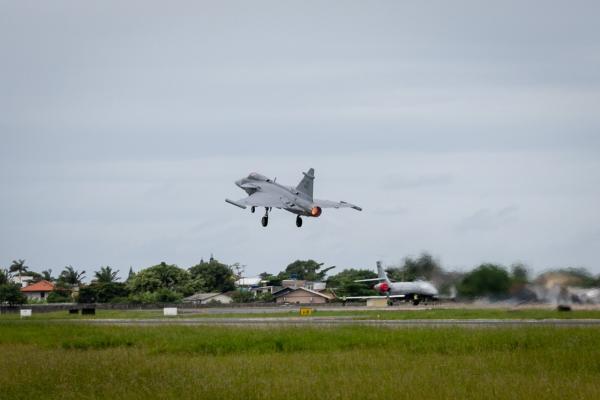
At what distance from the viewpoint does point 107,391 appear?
25828 mm

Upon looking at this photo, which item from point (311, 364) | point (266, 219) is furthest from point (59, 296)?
point (311, 364)

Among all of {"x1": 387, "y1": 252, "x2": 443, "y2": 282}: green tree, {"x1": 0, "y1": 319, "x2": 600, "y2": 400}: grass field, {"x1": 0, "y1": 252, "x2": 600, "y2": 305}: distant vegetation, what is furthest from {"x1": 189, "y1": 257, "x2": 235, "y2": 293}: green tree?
{"x1": 0, "y1": 319, "x2": 600, "y2": 400}: grass field

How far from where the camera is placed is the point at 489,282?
173 feet

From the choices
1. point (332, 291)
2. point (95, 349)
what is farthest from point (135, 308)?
point (95, 349)

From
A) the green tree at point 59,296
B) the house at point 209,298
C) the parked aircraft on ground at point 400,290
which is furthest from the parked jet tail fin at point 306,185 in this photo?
the green tree at point 59,296

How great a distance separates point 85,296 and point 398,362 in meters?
111

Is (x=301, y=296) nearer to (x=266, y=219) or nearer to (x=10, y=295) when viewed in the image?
(x=10, y=295)

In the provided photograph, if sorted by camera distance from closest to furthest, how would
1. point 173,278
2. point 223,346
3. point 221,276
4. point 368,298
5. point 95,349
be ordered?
point 223,346, point 95,349, point 368,298, point 173,278, point 221,276

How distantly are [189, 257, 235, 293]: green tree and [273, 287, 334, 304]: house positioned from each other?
93.5 feet

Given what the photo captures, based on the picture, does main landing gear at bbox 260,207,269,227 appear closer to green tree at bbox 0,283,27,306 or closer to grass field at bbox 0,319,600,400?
grass field at bbox 0,319,600,400

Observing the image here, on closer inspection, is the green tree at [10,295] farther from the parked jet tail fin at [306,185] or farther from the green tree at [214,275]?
the parked jet tail fin at [306,185]

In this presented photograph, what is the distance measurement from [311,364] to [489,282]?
24626 millimetres

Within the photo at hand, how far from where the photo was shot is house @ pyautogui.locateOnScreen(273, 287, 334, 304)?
428 ft

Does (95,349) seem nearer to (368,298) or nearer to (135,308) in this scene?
(135,308)
